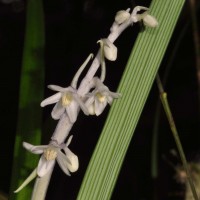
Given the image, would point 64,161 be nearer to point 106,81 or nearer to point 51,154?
point 51,154

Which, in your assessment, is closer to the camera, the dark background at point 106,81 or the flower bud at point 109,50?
the flower bud at point 109,50

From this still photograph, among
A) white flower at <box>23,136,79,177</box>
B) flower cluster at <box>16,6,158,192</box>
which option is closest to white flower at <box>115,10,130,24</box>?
flower cluster at <box>16,6,158,192</box>

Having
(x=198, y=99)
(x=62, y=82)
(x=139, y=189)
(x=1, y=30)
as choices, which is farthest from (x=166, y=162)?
(x=1, y=30)

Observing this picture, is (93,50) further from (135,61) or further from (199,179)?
(135,61)

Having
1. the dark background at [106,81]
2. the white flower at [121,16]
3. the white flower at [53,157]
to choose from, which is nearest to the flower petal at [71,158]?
the white flower at [53,157]

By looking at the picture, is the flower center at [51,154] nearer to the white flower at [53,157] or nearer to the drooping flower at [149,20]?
the white flower at [53,157]

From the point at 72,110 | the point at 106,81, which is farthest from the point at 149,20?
the point at 106,81
